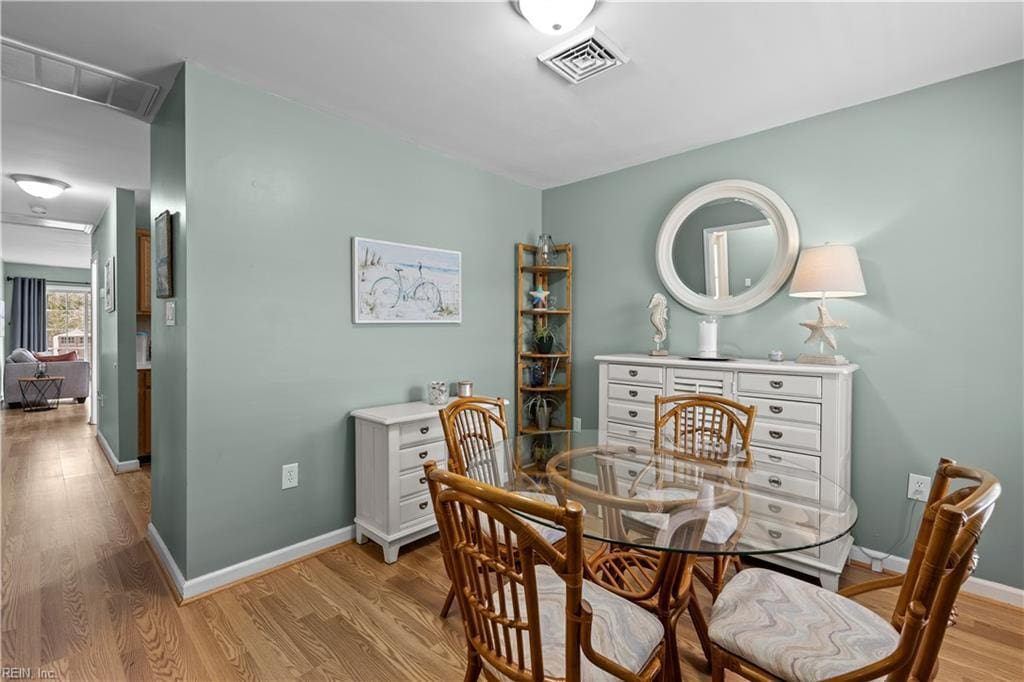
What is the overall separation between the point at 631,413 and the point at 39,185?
4.84 meters

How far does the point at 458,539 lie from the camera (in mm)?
1139

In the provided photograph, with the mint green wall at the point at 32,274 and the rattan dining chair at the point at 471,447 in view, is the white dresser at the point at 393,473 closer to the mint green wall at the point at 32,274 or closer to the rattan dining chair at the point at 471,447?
the rattan dining chair at the point at 471,447

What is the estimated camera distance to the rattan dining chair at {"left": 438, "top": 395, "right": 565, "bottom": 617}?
6.21ft

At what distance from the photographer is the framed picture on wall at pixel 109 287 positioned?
4266mm

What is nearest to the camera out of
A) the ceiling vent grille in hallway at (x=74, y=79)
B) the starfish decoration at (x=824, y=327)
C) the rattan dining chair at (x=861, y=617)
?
the rattan dining chair at (x=861, y=617)

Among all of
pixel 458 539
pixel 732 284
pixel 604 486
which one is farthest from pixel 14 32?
pixel 732 284

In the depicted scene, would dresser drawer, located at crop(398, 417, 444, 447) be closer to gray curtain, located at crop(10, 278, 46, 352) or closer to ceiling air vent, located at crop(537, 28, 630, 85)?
ceiling air vent, located at crop(537, 28, 630, 85)

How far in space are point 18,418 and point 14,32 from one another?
6758mm

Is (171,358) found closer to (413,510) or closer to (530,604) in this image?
(413,510)

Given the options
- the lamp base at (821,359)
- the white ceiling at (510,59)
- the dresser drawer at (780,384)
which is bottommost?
the dresser drawer at (780,384)

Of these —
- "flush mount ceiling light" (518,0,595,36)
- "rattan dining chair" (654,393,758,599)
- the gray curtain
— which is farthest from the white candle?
the gray curtain

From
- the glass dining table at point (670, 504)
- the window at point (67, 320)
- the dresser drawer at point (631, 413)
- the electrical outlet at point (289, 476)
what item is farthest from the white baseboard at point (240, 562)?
the window at point (67, 320)

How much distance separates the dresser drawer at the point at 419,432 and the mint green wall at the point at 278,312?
42 centimetres

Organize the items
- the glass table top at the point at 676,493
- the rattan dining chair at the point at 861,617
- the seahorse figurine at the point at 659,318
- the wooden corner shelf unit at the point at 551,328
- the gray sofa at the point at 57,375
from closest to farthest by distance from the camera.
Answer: the rattan dining chair at the point at 861,617
the glass table top at the point at 676,493
the seahorse figurine at the point at 659,318
the wooden corner shelf unit at the point at 551,328
the gray sofa at the point at 57,375
